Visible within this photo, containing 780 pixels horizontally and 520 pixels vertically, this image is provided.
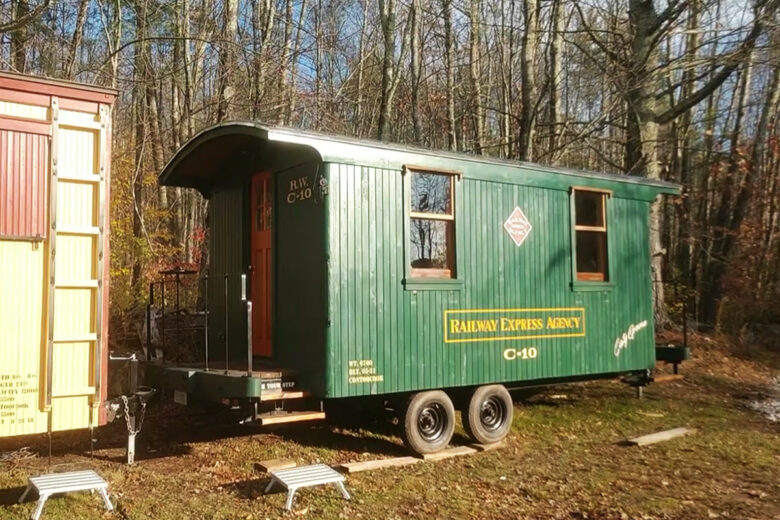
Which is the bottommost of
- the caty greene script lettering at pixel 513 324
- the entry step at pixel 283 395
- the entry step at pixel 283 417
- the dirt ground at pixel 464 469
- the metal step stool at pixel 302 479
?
the dirt ground at pixel 464 469

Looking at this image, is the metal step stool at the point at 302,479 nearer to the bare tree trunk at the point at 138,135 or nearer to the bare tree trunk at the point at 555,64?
the bare tree trunk at the point at 138,135

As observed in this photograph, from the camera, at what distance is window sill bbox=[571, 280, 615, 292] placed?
29.1ft

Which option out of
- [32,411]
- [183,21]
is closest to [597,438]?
[32,411]

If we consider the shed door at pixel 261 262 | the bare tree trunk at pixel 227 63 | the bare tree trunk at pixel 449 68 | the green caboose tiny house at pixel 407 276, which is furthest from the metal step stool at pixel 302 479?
the bare tree trunk at pixel 449 68

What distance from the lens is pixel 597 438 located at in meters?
8.45

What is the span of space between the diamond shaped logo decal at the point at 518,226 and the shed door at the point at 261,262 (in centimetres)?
288

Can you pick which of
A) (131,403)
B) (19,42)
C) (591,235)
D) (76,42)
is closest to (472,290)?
(591,235)

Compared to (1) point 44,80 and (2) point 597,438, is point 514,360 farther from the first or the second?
(1) point 44,80

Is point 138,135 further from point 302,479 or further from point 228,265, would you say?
point 302,479

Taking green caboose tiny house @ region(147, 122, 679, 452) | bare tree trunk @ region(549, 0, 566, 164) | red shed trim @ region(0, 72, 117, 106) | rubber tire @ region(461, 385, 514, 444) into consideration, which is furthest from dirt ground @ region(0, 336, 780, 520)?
bare tree trunk @ region(549, 0, 566, 164)

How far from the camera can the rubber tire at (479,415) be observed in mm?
7766

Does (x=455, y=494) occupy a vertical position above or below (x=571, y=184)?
below

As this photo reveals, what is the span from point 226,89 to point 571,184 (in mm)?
7391

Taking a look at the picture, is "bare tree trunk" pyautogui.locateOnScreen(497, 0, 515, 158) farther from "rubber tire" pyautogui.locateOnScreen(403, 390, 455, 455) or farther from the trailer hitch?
the trailer hitch
